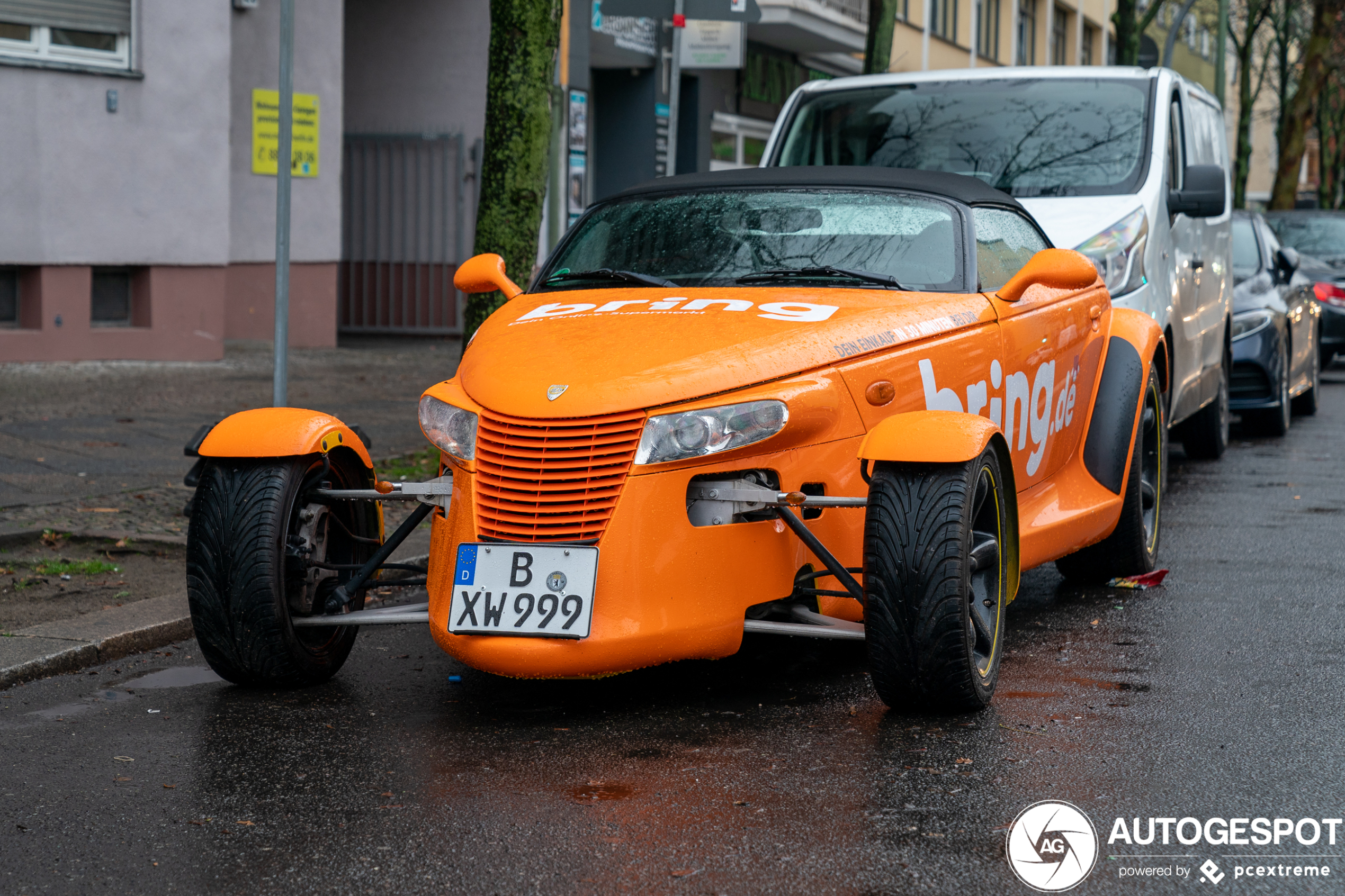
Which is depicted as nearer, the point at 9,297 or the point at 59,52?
the point at 59,52

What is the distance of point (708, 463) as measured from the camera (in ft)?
14.1

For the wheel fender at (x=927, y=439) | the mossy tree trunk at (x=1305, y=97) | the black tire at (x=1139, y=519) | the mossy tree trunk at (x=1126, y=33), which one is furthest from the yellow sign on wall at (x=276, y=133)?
the mossy tree trunk at (x=1305, y=97)

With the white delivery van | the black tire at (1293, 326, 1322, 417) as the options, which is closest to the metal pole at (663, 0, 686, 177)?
the white delivery van

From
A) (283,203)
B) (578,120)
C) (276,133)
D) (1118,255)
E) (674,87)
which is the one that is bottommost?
(1118,255)

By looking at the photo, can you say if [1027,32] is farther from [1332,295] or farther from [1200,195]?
[1200,195]

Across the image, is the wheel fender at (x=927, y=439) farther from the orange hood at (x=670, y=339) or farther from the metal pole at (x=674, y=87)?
the metal pole at (x=674, y=87)

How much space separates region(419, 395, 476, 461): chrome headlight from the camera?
4469 mm

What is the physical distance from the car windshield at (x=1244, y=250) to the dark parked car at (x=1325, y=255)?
4.02 meters

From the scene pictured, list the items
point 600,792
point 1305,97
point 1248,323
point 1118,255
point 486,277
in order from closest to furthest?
point 600,792 < point 486,277 < point 1118,255 < point 1248,323 < point 1305,97

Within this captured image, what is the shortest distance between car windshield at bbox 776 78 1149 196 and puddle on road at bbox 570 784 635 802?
511 centimetres

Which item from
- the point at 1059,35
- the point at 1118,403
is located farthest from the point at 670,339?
the point at 1059,35

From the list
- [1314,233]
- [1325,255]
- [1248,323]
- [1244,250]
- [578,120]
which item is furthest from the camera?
[578,120]

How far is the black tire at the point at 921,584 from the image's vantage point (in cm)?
423

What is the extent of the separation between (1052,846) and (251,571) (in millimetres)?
2294
